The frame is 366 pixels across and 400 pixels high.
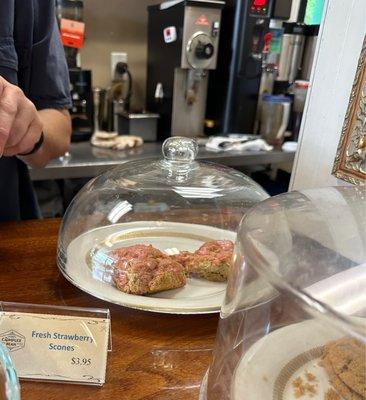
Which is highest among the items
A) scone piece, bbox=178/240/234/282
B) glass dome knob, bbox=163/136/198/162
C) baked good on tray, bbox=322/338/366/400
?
glass dome knob, bbox=163/136/198/162

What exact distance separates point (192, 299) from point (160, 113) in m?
1.46

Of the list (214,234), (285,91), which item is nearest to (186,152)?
(214,234)

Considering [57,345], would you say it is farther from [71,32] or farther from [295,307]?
[71,32]

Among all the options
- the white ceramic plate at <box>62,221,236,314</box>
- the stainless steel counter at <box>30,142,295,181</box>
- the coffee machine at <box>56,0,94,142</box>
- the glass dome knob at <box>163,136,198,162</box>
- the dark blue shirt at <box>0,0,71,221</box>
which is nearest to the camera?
the white ceramic plate at <box>62,221,236,314</box>

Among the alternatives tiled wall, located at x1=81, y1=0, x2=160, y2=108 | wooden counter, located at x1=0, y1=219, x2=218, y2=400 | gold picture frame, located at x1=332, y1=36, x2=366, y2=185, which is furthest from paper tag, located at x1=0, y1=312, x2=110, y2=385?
tiled wall, located at x1=81, y1=0, x2=160, y2=108

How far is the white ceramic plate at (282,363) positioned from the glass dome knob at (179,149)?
0.36 m

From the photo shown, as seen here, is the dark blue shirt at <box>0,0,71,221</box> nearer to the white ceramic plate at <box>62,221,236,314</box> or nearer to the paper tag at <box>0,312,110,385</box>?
the white ceramic plate at <box>62,221,236,314</box>

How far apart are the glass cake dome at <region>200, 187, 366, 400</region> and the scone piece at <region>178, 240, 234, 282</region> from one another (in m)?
0.13

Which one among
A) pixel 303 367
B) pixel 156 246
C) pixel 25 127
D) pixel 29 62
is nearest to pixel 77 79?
pixel 29 62

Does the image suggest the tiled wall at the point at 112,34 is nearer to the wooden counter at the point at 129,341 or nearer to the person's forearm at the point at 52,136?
the person's forearm at the point at 52,136

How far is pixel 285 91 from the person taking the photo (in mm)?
2072

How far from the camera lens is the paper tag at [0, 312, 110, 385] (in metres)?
0.44

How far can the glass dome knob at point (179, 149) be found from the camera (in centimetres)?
72

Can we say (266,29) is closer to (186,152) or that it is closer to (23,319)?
(186,152)
